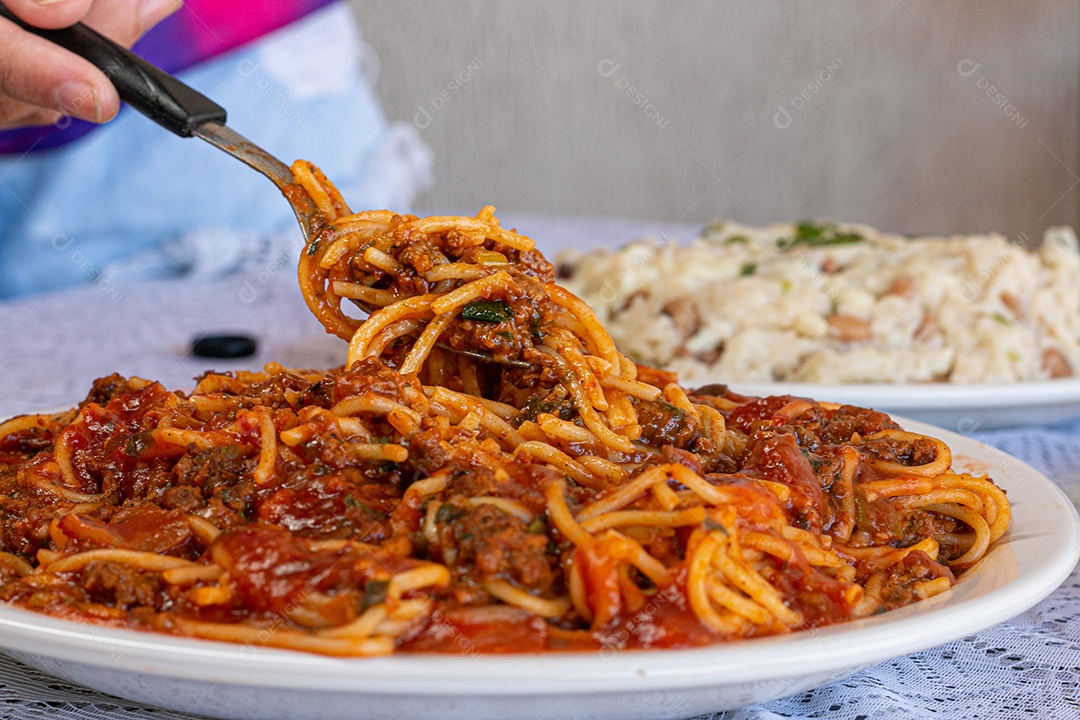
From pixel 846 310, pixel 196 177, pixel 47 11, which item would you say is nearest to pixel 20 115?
pixel 47 11

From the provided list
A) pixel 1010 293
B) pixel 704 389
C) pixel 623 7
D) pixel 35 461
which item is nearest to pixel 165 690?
pixel 35 461

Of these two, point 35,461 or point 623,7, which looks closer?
point 35,461

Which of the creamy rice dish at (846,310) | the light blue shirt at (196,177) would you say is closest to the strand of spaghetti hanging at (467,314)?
the creamy rice dish at (846,310)

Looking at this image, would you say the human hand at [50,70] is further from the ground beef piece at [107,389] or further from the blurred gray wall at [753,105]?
the blurred gray wall at [753,105]

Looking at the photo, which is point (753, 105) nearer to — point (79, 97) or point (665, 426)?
point (79, 97)

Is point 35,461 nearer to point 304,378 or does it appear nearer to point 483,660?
point 304,378

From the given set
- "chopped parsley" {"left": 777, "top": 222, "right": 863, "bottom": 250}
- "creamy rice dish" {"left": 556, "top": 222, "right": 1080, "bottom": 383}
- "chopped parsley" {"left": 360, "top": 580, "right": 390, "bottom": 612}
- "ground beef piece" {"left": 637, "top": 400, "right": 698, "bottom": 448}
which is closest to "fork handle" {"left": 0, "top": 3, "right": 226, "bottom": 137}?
"ground beef piece" {"left": 637, "top": 400, "right": 698, "bottom": 448}
